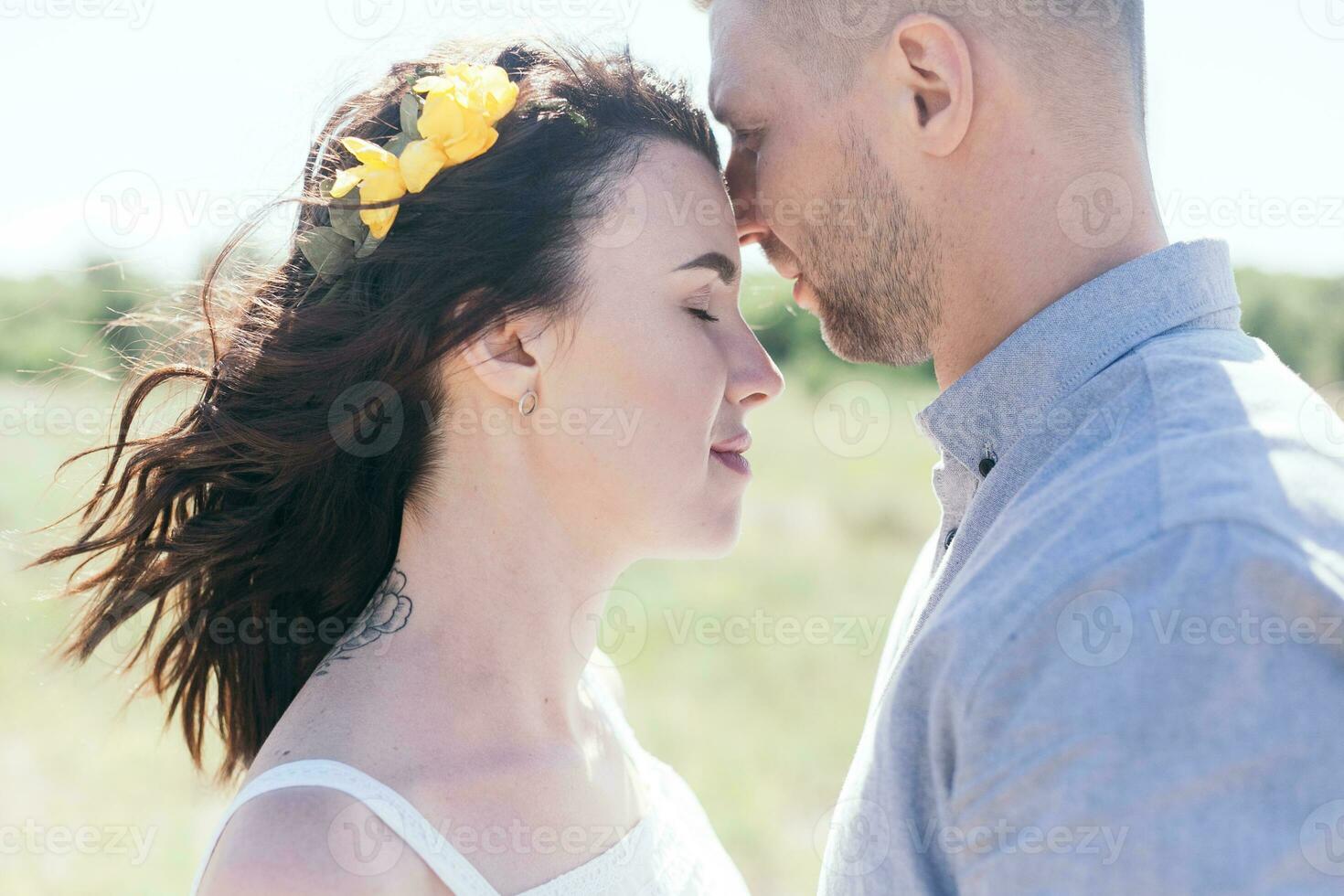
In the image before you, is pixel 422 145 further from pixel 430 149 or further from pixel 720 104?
pixel 720 104

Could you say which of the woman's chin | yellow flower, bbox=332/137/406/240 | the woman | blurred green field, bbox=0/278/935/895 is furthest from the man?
blurred green field, bbox=0/278/935/895

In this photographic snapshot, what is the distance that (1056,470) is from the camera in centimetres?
167

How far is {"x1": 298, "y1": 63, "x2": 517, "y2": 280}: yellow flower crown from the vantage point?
6.89ft

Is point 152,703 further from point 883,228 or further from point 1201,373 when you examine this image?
point 1201,373

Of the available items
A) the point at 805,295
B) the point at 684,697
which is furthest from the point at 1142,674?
the point at 684,697

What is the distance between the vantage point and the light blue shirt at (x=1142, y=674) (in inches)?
53.2

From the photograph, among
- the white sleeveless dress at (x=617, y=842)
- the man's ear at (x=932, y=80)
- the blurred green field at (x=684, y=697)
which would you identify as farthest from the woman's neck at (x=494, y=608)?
the man's ear at (x=932, y=80)

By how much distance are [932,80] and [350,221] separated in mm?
1154

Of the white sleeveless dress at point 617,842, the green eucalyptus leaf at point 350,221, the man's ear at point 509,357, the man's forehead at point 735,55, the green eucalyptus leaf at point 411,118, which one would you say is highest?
the man's forehead at point 735,55

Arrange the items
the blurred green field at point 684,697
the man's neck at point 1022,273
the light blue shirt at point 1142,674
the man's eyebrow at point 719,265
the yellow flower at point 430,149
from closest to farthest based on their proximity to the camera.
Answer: the light blue shirt at point 1142,674, the man's neck at point 1022,273, the yellow flower at point 430,149, the man's eyebrow at point 719,265, the blurred green field at point 684,697

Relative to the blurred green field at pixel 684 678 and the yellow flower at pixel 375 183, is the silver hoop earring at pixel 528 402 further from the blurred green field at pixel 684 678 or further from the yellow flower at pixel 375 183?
the blurred green field at pixel 684 678

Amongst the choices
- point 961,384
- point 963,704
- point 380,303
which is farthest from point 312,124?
point 963,704

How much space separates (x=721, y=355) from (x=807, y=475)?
1230cm

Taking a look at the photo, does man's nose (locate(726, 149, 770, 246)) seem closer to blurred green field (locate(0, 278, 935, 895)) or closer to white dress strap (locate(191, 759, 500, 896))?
white dress strap (locate(191, 759, 500, 896))
